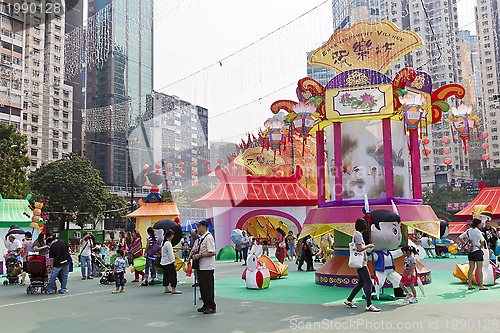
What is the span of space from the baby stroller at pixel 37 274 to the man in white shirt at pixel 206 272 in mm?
5572

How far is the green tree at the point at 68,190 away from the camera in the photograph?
41.5 m

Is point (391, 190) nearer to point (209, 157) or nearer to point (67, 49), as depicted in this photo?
point (67, 49)

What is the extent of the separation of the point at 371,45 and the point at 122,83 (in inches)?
2418

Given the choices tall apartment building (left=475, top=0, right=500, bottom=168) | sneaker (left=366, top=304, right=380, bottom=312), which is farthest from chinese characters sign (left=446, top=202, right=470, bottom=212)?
tall apartment building (left=475, top=0, right=500, bottom=168)

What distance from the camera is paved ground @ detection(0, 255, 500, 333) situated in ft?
22.8

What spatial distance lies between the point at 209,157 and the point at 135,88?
23460mm

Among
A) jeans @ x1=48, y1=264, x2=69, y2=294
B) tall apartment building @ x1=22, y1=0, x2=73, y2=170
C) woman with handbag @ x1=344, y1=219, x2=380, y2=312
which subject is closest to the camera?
woman with handbag @ x1=344, y1=219, x2=380, y2=312

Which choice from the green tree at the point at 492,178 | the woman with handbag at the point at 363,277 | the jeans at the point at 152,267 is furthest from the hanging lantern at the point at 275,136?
the green tree at the point at 492,178

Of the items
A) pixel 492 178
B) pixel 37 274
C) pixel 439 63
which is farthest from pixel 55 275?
pixel 439 63

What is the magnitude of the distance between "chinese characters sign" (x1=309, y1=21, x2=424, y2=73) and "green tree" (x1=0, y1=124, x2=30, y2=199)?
25143 mm

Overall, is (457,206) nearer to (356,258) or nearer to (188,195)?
(188,195)

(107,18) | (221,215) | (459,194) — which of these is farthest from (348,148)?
(459,194)

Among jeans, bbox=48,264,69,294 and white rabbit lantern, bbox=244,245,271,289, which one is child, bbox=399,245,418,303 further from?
jeans, bbox=48,264,69,294

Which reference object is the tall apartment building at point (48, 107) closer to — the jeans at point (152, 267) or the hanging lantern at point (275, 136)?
the hanging lantern at point (275, 136)
